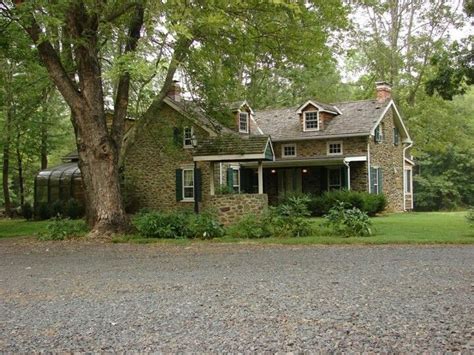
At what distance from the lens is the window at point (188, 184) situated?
2555 cm

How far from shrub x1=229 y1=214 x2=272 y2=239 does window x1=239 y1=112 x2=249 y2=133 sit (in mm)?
12239

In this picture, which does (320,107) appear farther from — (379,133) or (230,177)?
(230,177)

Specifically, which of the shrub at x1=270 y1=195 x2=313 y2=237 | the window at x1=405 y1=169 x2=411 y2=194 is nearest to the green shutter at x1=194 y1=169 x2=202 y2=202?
the shrub at x1=270 y1=195 x2=313 y2=237

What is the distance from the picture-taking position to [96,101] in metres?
14.9

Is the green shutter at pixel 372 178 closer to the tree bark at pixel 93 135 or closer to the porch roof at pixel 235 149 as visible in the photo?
the porch roof at pixel 235 149

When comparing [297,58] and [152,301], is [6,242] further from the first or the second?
[152,301]

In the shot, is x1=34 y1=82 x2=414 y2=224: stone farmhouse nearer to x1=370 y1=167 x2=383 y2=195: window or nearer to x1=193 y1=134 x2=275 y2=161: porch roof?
x1=370 y1=167 x2=383 y2=195: window

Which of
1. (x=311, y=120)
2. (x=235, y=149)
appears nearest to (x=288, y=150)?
(x=311, y=120)

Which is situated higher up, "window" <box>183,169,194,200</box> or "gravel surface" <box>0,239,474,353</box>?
"window" <box>183,169,194,200</box>

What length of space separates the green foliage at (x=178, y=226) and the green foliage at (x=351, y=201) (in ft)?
28.7

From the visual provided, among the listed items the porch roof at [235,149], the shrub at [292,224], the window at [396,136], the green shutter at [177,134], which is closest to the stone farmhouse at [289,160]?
the window at [396,136]

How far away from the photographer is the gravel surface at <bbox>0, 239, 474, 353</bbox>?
4.47 metres

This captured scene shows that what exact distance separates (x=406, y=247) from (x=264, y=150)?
316 inches

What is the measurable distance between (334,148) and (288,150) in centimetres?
240
